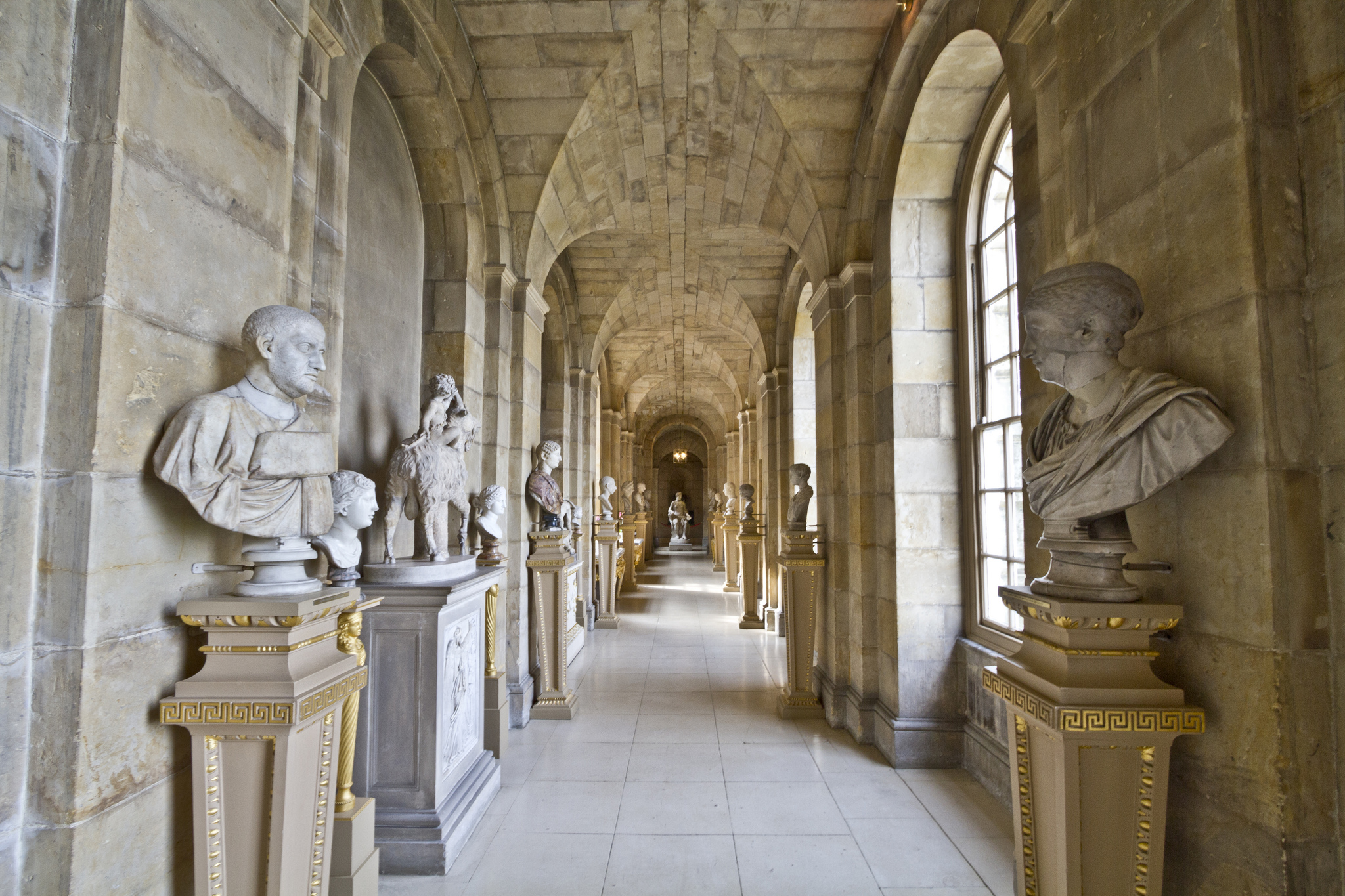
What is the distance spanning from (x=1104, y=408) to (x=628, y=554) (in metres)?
10.8

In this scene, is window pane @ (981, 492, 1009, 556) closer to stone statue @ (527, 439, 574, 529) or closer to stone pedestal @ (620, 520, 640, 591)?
stone statue @ (527, 439, 574, 529)

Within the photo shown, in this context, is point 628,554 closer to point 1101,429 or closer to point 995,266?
point 995,266

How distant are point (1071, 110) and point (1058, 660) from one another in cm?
175

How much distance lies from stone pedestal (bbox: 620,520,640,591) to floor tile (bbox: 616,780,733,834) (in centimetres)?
793

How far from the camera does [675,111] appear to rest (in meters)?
4.90

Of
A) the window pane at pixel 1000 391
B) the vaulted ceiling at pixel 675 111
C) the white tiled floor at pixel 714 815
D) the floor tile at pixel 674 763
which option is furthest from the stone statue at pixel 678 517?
the window pane at pixel 1000 391

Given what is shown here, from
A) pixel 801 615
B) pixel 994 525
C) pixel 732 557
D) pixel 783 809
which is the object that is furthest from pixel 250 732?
pixel 732 557

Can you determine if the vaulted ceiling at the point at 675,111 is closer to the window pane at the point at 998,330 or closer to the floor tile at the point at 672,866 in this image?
the window pane at the point at 998,330

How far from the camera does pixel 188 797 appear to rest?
178cm

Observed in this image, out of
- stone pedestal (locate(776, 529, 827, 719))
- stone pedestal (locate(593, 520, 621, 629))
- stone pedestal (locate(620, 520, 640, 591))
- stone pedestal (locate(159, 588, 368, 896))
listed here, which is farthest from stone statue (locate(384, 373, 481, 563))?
stone pedestal (locate(620, 520, 640, 591))

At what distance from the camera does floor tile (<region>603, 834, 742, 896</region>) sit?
275 cm

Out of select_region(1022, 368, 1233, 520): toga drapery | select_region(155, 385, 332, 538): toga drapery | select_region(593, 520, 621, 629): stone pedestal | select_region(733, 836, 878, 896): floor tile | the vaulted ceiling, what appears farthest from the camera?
select_region(593, 520, 621, 629): stone pedestal

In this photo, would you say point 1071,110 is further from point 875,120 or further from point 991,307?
point 875,120

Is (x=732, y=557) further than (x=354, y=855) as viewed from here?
Yes
